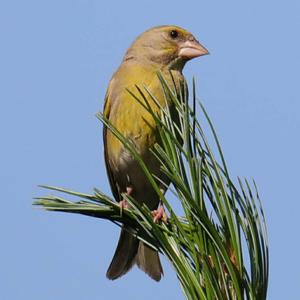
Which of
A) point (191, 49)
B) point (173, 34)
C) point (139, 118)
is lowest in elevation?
point (139, 118)

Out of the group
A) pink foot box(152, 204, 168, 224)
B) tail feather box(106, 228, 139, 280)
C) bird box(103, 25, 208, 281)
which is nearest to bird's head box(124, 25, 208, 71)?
bird box(103, 25, 208, 281)

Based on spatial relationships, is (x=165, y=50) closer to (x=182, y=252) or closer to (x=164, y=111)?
(x=164, y=111)

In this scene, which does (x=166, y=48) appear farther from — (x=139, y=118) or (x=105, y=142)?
(x=139, y=118)

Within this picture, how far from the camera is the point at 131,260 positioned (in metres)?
3.90

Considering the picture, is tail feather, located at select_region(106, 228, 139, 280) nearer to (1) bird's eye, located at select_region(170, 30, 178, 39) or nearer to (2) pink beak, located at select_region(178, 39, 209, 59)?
(2) pink beak, located at select_region(178, 39, 209, 59)

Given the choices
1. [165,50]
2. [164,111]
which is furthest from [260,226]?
[165,50]

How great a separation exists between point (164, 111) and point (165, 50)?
244 cm

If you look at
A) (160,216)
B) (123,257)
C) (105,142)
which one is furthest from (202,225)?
(105,142)

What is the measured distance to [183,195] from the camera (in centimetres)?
206

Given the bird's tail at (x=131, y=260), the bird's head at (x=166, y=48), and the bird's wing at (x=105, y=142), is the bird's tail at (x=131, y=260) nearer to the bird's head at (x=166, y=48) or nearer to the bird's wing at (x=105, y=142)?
the bird's wing at (x=105, y=142)

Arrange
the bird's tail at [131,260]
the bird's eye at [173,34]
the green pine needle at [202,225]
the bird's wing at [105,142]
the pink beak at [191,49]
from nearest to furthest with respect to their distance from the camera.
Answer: the green pine needle at [202,225], the bird's tail at [131,260], the bird's wing at [105,142], the pink beak at [191,49], the bird's eye at [173,34]

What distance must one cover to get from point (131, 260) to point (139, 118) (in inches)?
31.6

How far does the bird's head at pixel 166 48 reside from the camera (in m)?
4.57

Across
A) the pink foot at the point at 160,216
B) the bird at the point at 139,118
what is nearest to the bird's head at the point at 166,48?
the bird at the point at 139,118
